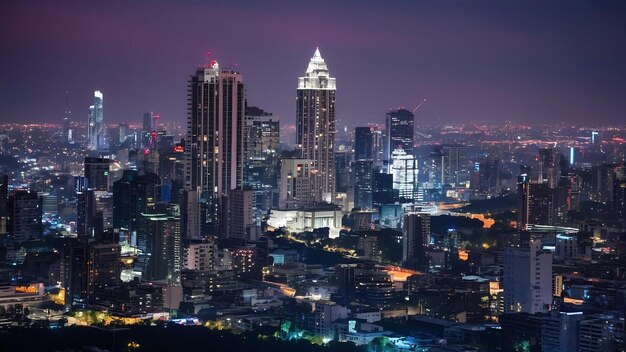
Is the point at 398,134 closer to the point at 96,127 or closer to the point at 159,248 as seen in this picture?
the point at 96,127

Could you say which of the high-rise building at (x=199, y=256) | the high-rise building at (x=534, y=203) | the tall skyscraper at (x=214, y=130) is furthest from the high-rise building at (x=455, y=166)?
the high-rise building at (x=199, y=256)

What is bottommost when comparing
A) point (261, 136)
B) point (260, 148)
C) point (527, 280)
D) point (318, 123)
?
point (527, 280)

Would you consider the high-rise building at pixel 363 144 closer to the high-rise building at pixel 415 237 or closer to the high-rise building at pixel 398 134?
the high-rise building at pixel 398 134

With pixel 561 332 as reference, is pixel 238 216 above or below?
above

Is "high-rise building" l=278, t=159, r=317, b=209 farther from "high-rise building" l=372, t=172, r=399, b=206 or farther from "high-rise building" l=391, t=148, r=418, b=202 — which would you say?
"high-rise building" l=391, t=148, r=418, b=202

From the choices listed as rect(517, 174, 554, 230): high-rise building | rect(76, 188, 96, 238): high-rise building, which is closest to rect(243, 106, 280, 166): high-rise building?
rect(76, 188, 96, 238): high-rise building

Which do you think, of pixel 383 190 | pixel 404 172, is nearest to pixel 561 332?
pixel 383 190
